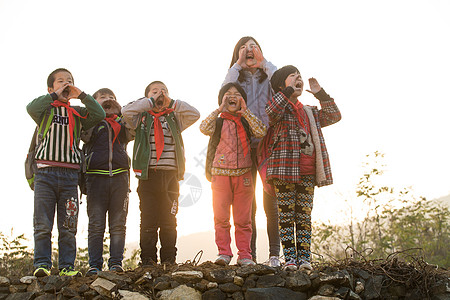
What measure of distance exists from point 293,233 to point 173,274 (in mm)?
1211

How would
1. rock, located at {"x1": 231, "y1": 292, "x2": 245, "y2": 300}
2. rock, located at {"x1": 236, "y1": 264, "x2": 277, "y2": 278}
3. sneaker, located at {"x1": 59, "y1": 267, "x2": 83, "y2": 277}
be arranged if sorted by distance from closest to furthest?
rock, located at {"x1": 231, "y1": 292, "x2": 245, "y2": 300}, rock, located at {"x1": 236, "y1": 264, "x2": 277, "y2": 278}, sneaker, located at {"x1": 59, "y1": 267, "x2": 83, "y2": 277}

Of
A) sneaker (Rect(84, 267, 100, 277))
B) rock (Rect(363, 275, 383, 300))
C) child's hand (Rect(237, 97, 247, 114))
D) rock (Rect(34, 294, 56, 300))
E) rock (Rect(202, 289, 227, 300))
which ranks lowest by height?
rock (Rect(363, 275, 383, 300))

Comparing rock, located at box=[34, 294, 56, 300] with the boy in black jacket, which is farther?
the boy in black jacket

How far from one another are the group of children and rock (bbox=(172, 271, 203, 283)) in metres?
0.42

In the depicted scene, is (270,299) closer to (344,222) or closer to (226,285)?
(226,285)

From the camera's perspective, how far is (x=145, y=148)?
4.34 metres

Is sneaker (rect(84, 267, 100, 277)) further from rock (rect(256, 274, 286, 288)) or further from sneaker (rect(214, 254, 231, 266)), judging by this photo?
rock (rect(256, 274, 286, 288))

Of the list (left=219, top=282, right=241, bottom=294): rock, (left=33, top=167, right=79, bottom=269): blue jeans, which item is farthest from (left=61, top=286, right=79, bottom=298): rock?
(left=219, top=282, right=241, bottom=294): rock

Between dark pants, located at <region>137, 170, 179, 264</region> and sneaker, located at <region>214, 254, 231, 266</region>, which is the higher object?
dark pants, located at <region>137, 170, 179, 264</region>

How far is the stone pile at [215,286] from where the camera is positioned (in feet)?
11.2

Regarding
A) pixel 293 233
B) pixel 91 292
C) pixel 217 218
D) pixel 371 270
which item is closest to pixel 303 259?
pixel 293 233

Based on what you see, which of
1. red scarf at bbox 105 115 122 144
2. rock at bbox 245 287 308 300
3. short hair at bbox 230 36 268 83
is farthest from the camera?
short hair at bbox 230 36 268 83

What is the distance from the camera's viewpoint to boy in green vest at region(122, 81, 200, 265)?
164 inches

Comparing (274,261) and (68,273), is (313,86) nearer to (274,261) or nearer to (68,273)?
(274,261)
